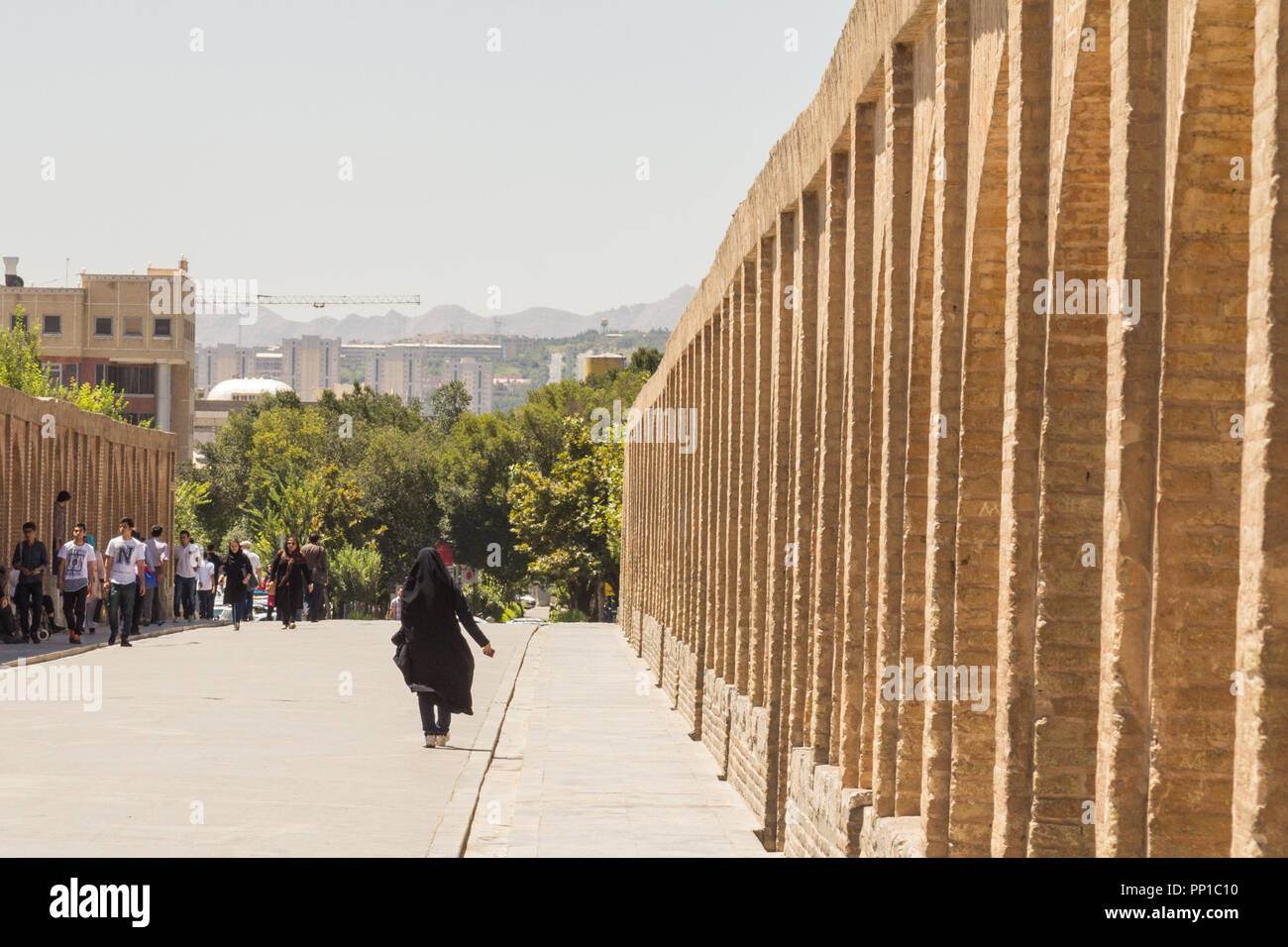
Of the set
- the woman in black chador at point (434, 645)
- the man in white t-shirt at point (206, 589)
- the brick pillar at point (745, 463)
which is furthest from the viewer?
the man in white t-shirt at point (206, 589)

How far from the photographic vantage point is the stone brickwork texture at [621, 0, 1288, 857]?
15.1 ft

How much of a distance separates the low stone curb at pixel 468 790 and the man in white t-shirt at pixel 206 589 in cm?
1522

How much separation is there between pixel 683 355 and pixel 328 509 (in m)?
58.7

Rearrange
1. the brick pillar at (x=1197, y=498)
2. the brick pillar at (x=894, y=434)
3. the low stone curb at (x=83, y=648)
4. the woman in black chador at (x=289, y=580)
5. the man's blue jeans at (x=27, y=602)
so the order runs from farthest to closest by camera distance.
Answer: the woman in black chador at (x=289, y=580) < the man's blue jeans at (x=27, y=602) < the low stone curb at (x=83, y=648) < the brick pillar at (x=894, y=434) < the brick pillar at (x=1197, y=498)

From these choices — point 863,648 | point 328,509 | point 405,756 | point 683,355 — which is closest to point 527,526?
point 328,509

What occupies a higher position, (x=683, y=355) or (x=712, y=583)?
(x=683, y=355)

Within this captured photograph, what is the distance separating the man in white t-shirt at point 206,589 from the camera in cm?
3299

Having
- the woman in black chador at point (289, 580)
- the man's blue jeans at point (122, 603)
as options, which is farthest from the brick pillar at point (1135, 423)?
the woman in black chador at point (289, 580)

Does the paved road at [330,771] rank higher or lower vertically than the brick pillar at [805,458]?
lower

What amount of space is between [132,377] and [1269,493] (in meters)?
107

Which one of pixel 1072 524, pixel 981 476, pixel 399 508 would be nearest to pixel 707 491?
pixel 981 476

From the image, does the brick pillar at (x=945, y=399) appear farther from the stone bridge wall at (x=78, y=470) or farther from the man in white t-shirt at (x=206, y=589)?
the man in white t-shirt at (x=206, y=589)

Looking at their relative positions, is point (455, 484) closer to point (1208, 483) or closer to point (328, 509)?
point (328, 509)
